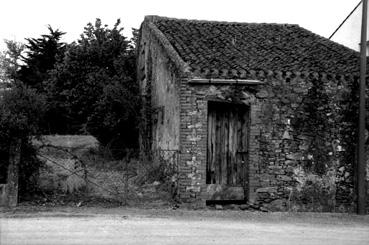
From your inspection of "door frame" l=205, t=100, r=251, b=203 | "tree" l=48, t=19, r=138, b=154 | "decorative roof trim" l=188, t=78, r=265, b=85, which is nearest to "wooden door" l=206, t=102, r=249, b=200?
"door frame" l=205, t=100, r=251, b=203

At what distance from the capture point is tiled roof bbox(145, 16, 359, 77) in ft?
39.9

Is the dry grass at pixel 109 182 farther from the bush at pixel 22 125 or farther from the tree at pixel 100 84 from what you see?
the tree at pixel 100 84

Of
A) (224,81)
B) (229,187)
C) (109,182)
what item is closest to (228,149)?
(229,187)

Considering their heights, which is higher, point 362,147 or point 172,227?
point 362,147

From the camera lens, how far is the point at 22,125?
413 inches

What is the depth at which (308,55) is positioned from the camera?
13.4 meters

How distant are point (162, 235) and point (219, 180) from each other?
4.39 meters

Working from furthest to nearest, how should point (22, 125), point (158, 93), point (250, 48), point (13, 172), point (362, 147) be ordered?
point (158, 93) → point (250, 48) → point (362, 147) → point (22, 125) → point (13, 172)

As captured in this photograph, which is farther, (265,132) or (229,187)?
(229,187)

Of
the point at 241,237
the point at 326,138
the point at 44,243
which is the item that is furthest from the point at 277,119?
the point at 44,243

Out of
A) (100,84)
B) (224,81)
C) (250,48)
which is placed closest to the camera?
(224,81)

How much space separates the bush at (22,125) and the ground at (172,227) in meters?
1.05

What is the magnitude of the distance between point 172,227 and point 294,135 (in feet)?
15.9

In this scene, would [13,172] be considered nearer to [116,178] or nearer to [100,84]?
[116,178]
